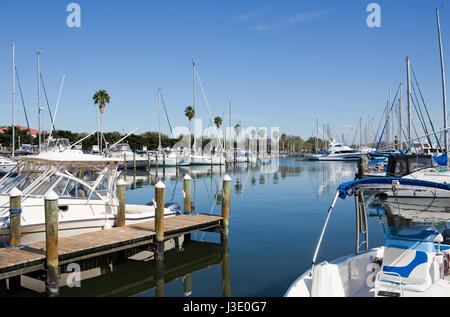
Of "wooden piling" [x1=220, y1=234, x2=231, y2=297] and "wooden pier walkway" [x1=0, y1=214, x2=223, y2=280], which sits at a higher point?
"wooden pier walkway" [x1=0, y1=214, x2=223, y2=280]

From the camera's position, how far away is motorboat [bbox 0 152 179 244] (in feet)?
35.8

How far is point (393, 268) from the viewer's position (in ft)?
22.1

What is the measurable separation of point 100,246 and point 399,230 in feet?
23.5

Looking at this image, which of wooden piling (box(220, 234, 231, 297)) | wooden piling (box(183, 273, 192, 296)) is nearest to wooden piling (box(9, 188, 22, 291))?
wooden piling (box(183, 273, 192, 296))

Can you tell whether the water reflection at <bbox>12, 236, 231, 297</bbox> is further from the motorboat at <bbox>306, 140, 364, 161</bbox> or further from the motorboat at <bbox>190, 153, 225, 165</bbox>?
the motorboat at <bbox>306, 140, 364, 161</bbox>

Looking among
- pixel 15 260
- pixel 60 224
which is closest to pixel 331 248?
pixel 60 224

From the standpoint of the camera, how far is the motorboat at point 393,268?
6307 millimetres

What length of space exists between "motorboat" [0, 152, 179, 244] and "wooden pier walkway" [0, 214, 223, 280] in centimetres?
62

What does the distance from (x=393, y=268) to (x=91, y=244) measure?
7205 mm

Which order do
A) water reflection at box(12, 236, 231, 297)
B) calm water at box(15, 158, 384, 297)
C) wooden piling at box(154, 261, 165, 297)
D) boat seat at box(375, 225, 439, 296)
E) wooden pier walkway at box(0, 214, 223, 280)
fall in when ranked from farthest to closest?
calm water at box(15, 158, 384, 297) < wooden piling at box(154, 261, 165, 297) < water reflection at box(12, 236, 231, 297) < wooden pier walkway at box(0, 214, 223, 280) < boat seat at box(375, 225, 439, 296)

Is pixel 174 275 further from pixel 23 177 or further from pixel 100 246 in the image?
pixel 23 177

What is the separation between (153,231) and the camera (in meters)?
11.8

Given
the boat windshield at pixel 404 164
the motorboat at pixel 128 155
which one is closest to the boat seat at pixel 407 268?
the boat windshield at pixel 404 164
